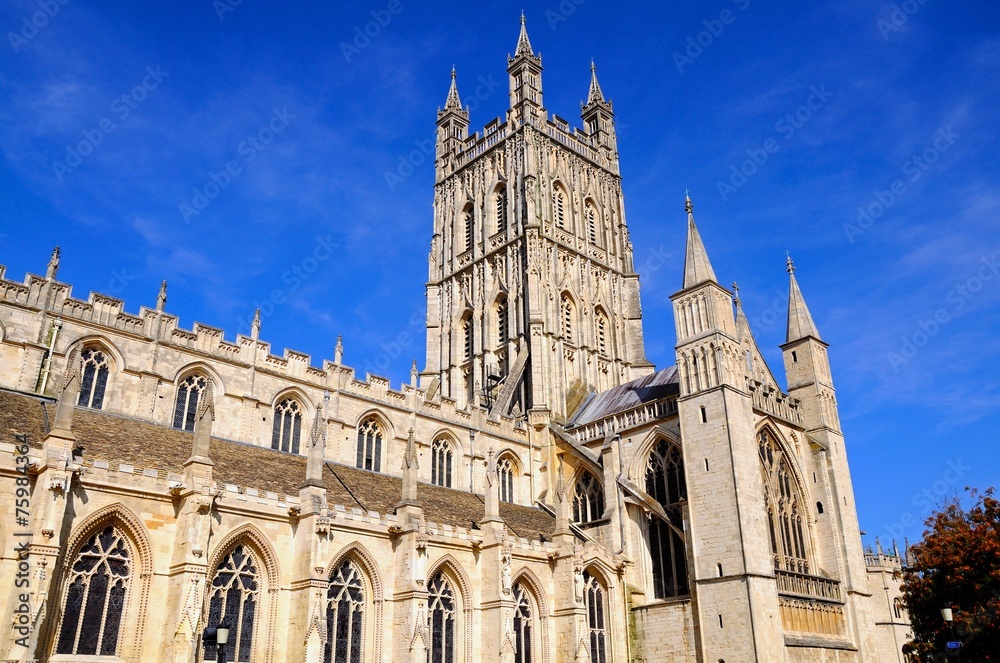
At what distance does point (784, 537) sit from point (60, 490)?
23.4m

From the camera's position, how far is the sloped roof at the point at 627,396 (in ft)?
113

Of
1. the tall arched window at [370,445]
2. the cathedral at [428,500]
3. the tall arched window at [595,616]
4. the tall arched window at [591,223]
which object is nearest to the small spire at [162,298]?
the cathedral at [428,500]

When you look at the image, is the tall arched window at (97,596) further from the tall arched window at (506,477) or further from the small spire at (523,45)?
the small spire at (523,45)

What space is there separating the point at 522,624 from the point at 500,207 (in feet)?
85.8

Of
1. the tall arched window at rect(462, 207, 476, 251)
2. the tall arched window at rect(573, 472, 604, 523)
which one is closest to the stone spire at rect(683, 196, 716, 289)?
the tall arched window at rect(573, 472, 604, 523)

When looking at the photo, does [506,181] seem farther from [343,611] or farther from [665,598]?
[343,611]

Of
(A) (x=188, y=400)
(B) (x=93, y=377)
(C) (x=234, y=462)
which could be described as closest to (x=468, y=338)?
(A) (x=188, y=400)

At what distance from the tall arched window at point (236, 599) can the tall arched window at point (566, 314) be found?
23978 mm

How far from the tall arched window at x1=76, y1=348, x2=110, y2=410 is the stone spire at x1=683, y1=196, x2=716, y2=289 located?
20.3 meters

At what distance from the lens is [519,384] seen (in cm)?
4075

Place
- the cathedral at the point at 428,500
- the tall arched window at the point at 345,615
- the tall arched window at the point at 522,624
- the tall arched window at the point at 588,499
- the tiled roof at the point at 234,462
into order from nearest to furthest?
1. the cathedral at the point at 428,500
2. the tiled roof at the point at 234,462
3. the tall arched window at the point at 345,615
4. the tall arched window at the point at 522,624
5. the tall arched window at the point at 588,499

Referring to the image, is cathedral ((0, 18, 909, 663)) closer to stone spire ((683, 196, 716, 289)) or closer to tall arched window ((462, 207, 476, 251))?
stone spire ((683, 196, 716, 289))

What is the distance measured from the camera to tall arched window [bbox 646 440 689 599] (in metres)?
29.4

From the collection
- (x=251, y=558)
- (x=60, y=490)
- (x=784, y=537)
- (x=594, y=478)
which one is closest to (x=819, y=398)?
(x=784, y=537)
